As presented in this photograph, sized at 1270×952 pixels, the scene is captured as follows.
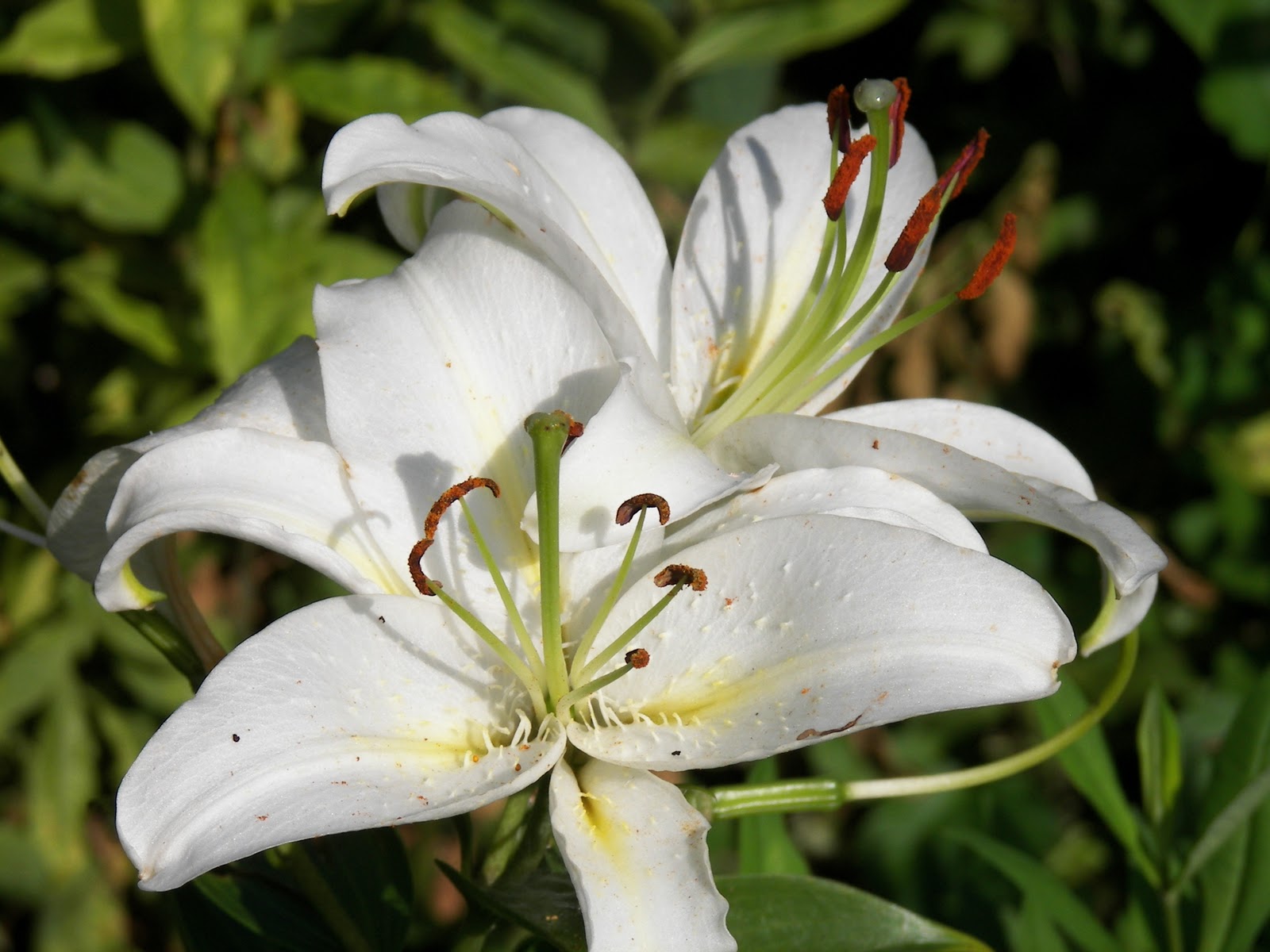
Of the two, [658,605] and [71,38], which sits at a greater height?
[71,38]

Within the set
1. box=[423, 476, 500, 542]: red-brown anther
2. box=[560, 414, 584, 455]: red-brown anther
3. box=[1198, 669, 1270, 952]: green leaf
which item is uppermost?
box=[560, 414, 584, 455]: red-brown anther

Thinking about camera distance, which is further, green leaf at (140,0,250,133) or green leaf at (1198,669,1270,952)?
green leaf at (140,0,250,133)

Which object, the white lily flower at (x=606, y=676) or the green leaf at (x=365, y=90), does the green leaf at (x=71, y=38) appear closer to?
the green leaf at (x=365, y=90)

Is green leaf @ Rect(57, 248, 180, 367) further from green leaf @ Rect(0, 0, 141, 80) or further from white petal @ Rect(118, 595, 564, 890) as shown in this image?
white petal @ Rect(118, 595, 564, 890)

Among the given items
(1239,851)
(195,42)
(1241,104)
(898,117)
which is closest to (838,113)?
(898,117)

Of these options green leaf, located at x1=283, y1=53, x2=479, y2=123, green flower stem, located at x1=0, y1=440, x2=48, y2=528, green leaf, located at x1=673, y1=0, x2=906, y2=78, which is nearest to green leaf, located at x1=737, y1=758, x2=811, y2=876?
green flower stem, located at x1=0, y1=440, x2=48, y2=528

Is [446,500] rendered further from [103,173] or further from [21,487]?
[103,173]

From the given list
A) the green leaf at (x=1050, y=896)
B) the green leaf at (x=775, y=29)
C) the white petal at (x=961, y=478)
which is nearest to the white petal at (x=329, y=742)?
the white petal at (x=961, y=478)
